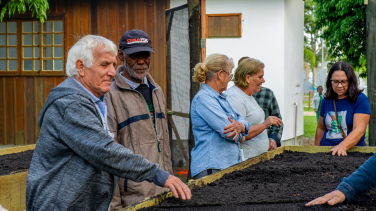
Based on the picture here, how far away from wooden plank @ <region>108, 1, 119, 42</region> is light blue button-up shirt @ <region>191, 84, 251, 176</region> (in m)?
6.27

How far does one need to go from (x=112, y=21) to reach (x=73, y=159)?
7545mm

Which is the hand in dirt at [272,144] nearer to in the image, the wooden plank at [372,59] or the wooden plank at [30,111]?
the wooden plank at [372,59]

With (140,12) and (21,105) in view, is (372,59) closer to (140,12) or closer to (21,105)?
(140,12)

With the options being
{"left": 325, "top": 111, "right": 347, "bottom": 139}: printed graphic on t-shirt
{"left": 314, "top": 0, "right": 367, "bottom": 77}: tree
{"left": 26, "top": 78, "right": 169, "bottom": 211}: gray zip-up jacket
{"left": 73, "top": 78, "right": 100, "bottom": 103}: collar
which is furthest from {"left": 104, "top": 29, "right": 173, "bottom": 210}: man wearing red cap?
{"left": 314, "top": 0, "right": 367, "bottom": 77}: tree

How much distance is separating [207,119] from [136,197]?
0.78m

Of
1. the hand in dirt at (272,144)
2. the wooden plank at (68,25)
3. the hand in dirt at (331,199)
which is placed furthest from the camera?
the wooden plank at (68,25)

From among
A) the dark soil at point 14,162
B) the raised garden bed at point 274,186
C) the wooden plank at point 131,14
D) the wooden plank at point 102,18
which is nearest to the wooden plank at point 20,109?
the wooden plank at point 102,18

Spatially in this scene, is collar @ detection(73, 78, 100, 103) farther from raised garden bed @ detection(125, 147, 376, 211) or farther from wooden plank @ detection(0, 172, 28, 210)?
wooden plank @ detection(0, 172, 28, 210)

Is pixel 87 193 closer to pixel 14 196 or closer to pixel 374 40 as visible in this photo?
pixel 14 196

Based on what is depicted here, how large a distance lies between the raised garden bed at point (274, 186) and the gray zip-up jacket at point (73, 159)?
10.3 inches

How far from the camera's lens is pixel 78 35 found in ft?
27.9

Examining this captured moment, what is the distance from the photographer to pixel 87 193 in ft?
6.18

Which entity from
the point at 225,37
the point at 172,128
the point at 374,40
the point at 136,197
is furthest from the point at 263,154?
the point at 225,37

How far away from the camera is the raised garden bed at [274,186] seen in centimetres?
219
